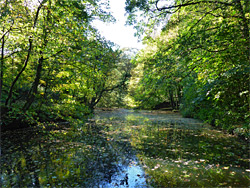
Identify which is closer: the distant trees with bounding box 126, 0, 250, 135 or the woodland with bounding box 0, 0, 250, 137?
the distant trees with bounding box 126, 0, 250, 135

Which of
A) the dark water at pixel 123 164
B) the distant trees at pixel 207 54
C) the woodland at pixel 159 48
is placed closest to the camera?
the dark water at pixel 123 164

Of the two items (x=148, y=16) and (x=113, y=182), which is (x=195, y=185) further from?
(x=148, y=16)

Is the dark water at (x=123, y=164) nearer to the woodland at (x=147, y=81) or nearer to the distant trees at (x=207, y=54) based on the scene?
the woodland at (x=147, y=81)

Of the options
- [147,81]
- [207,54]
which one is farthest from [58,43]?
[207,54]

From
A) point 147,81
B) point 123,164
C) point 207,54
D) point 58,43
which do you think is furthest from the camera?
point 58,43

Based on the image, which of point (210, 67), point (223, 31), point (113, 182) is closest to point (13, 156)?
point (113, 182)

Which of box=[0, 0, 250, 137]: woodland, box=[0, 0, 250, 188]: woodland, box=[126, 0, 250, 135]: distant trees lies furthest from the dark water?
box=[126, 0, 250, 135]: distant trees

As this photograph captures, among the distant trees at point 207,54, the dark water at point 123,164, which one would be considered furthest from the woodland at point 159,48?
the dark water at point 123,164

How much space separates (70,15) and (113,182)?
5.91 metres

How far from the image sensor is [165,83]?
533cm

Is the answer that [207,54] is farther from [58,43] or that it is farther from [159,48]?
[58,43]

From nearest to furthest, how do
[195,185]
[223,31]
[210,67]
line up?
[195,185], [223,31], [210,67]

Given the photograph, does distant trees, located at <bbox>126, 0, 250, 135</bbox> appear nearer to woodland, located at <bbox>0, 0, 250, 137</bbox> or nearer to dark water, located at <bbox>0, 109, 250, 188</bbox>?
woodland, located at <bbox>0, 0, 250, 137</bbox>

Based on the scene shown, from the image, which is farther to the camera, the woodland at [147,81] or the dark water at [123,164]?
the woodland at [147,81]
